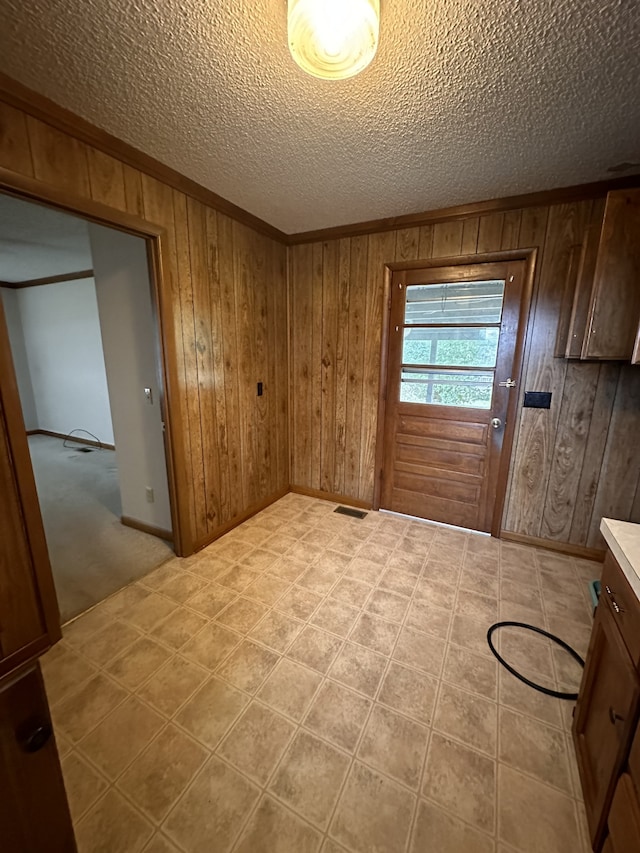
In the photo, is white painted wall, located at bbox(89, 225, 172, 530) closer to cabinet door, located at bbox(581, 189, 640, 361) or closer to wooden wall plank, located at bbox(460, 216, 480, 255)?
wooden wall plank, located at bbox(460, 216, 480, 255)

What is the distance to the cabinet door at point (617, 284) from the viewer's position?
5.64 feet

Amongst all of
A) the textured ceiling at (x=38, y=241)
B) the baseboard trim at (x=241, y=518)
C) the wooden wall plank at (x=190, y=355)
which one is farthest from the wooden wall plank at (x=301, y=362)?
the textured ceiling at (x=38, y=241)

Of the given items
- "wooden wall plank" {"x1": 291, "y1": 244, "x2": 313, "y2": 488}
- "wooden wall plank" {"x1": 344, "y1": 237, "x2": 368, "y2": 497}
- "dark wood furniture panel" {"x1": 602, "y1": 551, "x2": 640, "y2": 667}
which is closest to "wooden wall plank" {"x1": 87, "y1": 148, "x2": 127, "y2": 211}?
"wooden wall plank" {"x1": 291, "y1": 244, "x2": 313, "y2": 488}

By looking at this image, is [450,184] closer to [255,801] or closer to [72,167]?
[72,167]

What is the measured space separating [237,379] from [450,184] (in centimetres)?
190

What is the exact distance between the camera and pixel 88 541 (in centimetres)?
260

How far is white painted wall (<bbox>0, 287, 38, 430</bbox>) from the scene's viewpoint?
544 cm

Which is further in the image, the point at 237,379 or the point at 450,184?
the point at 237,379

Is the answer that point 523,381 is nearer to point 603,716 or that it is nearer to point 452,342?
point 452,342

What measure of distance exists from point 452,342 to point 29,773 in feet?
9.18

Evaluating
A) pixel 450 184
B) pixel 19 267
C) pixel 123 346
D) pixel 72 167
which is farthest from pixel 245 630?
pixel 19 267

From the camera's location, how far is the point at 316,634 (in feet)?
5.78

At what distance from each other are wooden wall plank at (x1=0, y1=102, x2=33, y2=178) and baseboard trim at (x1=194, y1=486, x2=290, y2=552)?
217 centimetres

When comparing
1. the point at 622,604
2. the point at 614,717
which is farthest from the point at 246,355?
the point at 614,717
